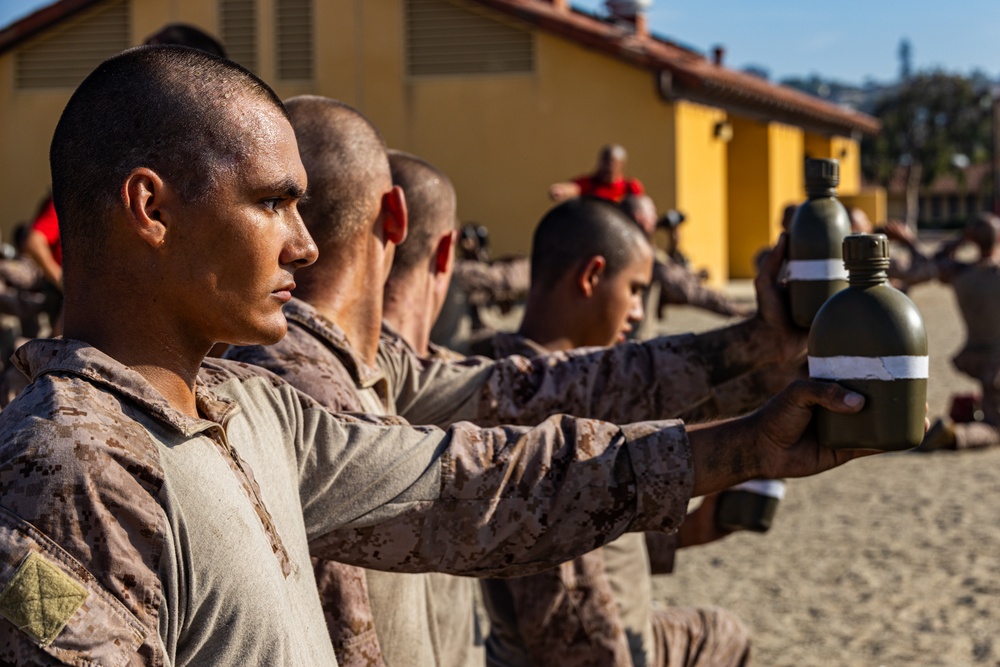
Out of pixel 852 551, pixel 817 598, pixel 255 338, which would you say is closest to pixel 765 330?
pixel 255 338

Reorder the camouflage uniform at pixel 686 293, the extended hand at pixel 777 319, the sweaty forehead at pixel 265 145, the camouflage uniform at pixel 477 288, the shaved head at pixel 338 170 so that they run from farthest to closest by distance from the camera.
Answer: the camouflage uniform at pixel 686 293 < the camouflage uniform at pixel 477 288 < the extended hand at pixel 777 319 < the shaved head at pixel 338 170 < the sweaty forehead at pixel 265 145

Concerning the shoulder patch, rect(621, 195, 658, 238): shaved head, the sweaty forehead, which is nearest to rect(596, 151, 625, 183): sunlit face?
rect(621, 195, 658, 238): shaved head

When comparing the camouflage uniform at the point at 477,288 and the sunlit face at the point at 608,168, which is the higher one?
the sunlit face at the point at 608,168

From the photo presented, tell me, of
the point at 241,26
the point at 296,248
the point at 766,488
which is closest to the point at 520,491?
the point at 296,248

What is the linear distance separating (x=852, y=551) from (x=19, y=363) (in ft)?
20.7

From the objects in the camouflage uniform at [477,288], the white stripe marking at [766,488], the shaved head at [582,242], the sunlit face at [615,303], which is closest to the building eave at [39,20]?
the camouflage uniform at [477,288]

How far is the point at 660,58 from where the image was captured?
63.3 feet

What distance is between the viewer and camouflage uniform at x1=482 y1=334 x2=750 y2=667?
11.4 feet

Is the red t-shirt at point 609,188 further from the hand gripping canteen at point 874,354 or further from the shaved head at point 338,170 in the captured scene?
the hand gripping canteen at point 874,354

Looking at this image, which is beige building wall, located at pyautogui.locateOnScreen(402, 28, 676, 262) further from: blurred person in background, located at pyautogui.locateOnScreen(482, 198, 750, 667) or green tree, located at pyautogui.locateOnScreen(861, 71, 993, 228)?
green tree, located at pyautogui.locateOnScreen(861, 71, 993, 228)

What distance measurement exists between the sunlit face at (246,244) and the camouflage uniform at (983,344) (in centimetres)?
906

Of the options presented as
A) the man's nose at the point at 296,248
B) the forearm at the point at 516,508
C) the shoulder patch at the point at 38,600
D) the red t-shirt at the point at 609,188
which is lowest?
the forearm at the point at 516,508

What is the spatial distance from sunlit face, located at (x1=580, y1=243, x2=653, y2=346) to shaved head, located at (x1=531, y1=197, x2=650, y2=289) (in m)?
0.02

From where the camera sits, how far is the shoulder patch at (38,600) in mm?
1420
